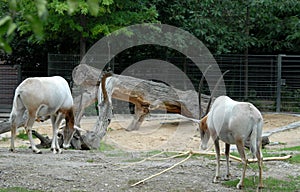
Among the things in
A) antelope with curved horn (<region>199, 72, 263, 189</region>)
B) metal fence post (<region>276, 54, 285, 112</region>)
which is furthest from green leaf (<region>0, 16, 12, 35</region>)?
metal fence post (<region>276, 54, 285, 112</region>)

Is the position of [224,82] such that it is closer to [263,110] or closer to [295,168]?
[263,110]

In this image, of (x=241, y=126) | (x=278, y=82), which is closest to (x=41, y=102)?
(x=241, y=126)

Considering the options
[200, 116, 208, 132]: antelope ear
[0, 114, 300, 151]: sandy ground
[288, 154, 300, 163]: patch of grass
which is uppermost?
[200, 116, 208, 132]: antelope ear

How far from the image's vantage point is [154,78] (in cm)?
1673

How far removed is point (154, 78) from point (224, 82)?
7.91 feet

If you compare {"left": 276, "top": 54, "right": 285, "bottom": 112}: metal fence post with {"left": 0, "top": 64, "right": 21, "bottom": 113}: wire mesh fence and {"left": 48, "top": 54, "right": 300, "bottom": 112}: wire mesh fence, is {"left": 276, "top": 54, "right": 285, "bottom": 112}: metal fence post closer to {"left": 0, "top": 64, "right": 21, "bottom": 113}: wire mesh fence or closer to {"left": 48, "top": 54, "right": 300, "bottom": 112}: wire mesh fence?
{"left": 48, "top": 54, "right": 300, "bottom": 112}: wire mesh fence

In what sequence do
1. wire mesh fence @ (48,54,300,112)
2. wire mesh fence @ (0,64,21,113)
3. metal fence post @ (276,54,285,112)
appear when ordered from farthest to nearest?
wire mesh fence @ (0,64,21,113) → wire mesh fence @ (48,54,300,112) → metal fence post @ (276,54,285,112)

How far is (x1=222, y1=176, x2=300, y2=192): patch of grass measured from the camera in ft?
20.1

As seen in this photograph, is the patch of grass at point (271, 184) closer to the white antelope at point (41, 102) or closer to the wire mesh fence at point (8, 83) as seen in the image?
the white antelope at point (41, 102)

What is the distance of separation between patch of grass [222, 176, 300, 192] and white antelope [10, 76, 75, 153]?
319cm

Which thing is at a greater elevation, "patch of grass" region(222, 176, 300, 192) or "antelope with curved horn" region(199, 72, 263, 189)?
"antelope with curved horn" region(199, 72, 263, 189)

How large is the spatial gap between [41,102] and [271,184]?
12.1 feet

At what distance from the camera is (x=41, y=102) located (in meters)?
8.07

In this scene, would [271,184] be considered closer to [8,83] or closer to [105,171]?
[105,171]
